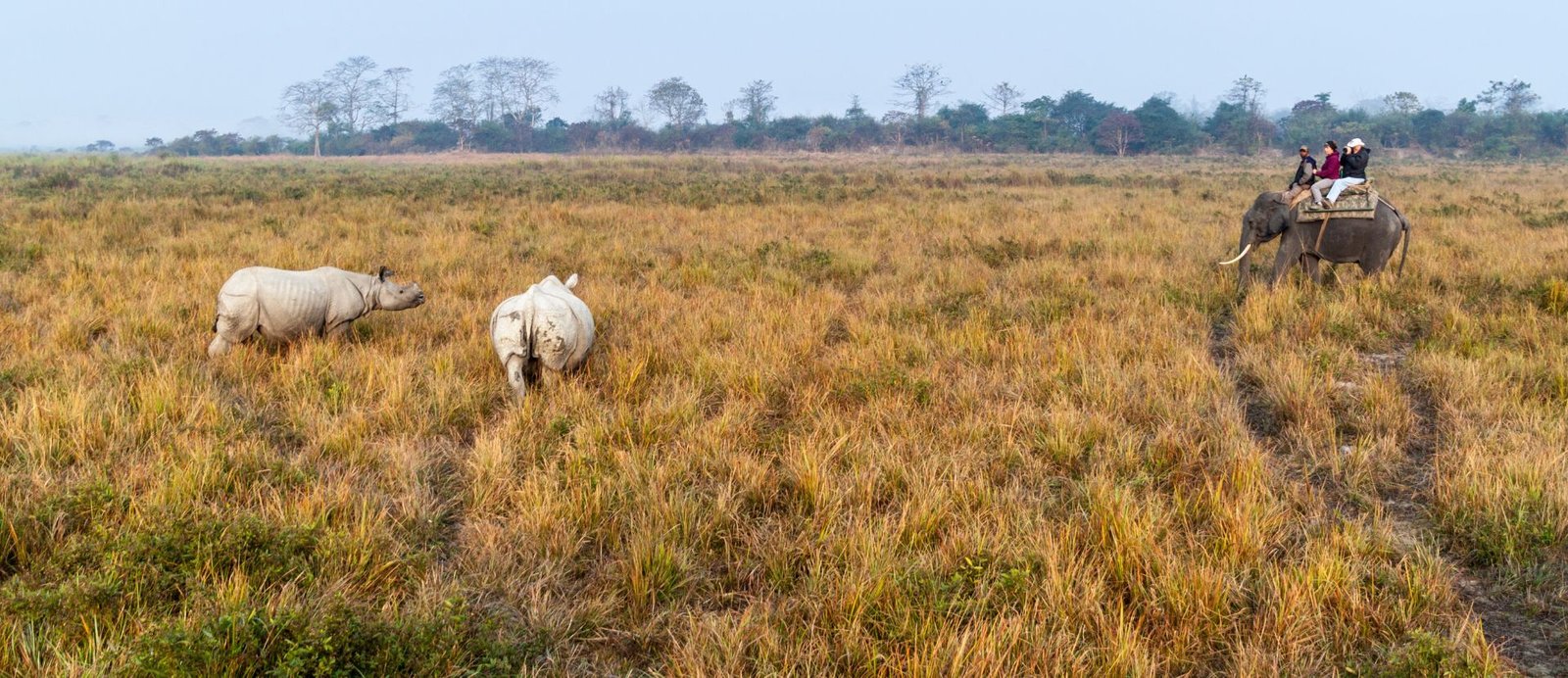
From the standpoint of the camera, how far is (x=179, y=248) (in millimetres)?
9938

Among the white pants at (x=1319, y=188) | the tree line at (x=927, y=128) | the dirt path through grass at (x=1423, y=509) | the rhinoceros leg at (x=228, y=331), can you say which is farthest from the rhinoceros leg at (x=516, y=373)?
the tree line at (x=927, y=128)

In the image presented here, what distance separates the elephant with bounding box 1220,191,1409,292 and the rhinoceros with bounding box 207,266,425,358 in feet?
25.6

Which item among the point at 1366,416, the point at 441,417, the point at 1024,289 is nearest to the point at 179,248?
the point at 441,417

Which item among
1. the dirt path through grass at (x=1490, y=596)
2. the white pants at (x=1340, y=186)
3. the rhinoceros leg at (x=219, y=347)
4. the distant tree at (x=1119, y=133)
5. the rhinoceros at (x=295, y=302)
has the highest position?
the distant tree at (x=1119, y=133)

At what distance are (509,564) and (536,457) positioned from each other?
3.51ft

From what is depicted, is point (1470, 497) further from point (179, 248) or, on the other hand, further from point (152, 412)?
point (179, 248)

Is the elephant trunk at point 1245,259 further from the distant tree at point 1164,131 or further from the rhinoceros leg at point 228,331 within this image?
the distant tree at point 1164,131

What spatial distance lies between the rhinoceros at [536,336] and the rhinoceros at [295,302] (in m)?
1.56

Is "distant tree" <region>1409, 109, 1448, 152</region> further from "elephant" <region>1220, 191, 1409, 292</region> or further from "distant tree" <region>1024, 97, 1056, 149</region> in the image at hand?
"elephant" <region>1220, 191, 1409, 292</region>

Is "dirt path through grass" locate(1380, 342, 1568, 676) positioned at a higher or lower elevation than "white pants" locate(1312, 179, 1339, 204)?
lower

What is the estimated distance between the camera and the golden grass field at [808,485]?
8.08 ft

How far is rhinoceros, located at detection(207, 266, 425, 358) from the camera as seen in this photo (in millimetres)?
5316

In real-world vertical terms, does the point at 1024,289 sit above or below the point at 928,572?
above

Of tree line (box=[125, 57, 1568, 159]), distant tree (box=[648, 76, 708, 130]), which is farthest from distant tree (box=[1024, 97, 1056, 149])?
distant tree (box=[648, 76, 708, 130])
